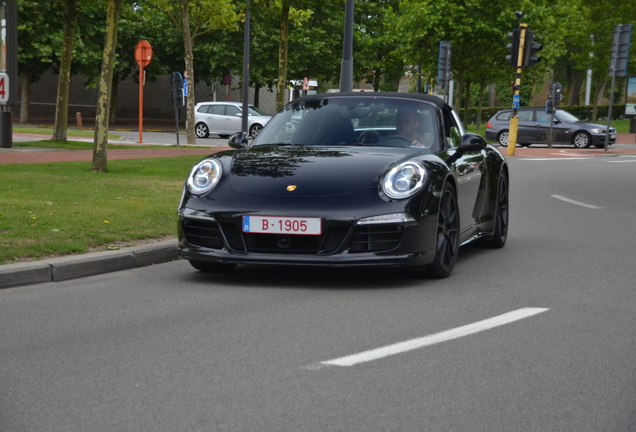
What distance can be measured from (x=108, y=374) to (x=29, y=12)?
4148 centimetres

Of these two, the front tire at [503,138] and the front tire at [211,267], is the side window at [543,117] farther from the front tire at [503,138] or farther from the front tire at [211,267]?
the front tire at [211,267]

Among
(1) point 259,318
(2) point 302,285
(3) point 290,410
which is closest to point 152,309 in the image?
(1) point 259,318

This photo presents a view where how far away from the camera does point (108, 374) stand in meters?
4.47

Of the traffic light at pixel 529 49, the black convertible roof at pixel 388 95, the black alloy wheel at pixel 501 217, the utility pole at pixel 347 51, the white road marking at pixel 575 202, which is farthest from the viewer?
the traffic light at pixel 529 49

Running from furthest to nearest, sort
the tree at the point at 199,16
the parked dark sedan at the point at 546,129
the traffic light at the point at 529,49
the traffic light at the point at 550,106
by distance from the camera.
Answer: the parked dark sedan at the point at 546,129
the traffic light at the point at 550,106
the tree at the point at 199,16
the traffic light at the point at 529,49

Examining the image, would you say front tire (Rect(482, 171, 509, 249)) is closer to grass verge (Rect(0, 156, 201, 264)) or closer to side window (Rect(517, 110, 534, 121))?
grass verge (Rect(0, 156, 201, 264))

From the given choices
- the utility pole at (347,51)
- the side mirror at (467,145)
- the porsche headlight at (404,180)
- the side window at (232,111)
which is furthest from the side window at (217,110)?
the porsche headlight at (404,180)

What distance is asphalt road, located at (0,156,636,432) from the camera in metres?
3.87

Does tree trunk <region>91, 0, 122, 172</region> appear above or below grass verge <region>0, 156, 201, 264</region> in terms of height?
above

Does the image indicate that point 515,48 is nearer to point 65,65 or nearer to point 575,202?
point 65,65

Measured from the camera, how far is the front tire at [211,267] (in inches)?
290

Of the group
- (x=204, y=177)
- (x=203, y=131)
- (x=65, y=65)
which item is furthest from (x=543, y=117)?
(x=204, y=177)

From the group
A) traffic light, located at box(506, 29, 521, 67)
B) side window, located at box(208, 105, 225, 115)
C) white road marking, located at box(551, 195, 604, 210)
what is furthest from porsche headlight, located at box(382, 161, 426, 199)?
side window, located at box(208, 105, 225, 115)

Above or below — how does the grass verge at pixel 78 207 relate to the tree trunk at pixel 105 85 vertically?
below
